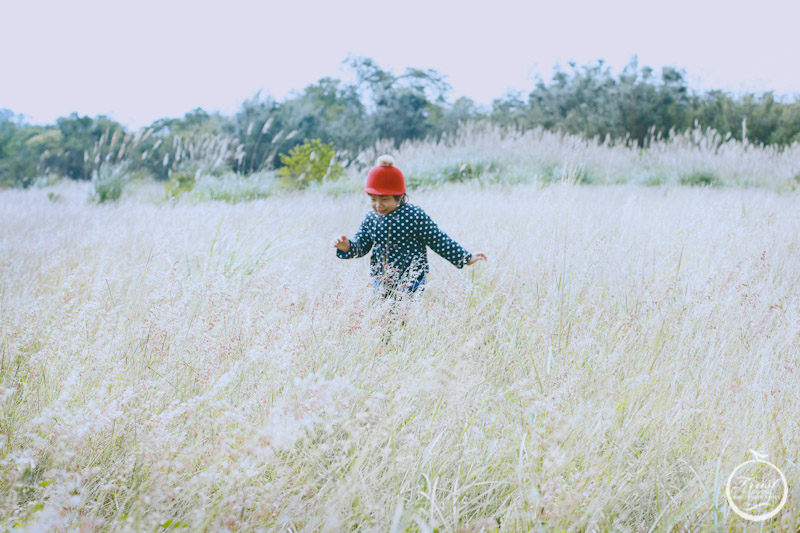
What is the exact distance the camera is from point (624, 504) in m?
1.35

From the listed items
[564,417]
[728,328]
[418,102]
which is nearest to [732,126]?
[418,102]

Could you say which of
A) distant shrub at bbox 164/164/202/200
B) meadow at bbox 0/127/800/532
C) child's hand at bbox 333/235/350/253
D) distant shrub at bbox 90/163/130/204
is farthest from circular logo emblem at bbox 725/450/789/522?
distant shrub at bbox 90/163/130/204

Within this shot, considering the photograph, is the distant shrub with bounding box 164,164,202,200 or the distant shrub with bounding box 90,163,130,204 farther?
the distant shrub with bounding box 164,164,202,200

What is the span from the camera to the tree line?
14822 mm

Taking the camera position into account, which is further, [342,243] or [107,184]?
[107,184]

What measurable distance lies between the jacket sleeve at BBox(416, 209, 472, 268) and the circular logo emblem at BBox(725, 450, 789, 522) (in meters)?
1.45

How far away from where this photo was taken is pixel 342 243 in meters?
2.54

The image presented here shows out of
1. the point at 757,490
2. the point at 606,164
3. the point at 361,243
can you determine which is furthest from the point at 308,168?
the point at 757,490

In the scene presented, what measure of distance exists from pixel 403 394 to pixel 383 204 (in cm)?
126

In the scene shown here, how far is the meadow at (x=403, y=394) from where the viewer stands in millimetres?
1260

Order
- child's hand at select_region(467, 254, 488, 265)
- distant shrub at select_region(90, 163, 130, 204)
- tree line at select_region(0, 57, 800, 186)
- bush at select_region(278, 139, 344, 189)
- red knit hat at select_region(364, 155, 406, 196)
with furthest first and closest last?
tree line at select_region(0, 57, 800, 186) < bush at select_region(278, 139, 344, 189) < distant shrub at select_region(90, 163, 130, 204) < red knit hat at select_region(364, 155, 406, 196) < child's hand at select_region(467, 254, 488, 265)

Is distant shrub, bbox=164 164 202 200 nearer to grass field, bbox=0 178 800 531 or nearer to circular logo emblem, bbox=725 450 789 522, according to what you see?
grass field, bbox=0 178 800 531

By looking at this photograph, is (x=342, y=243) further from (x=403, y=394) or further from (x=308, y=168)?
(x=308, y=168)

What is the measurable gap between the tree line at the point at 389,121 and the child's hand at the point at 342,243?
37.3 feet
